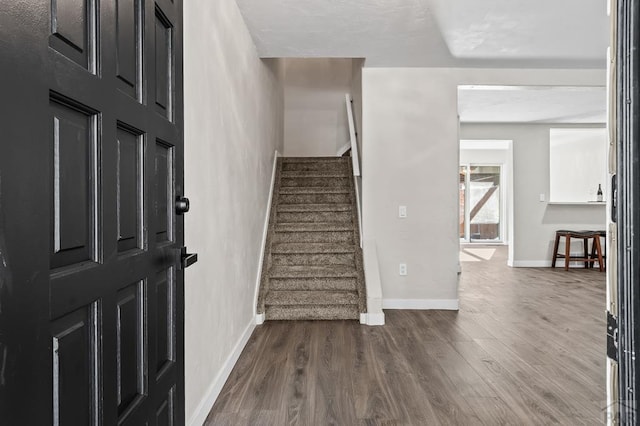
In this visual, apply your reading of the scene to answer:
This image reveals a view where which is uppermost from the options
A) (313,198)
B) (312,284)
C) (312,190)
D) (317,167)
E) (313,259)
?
(317,167)

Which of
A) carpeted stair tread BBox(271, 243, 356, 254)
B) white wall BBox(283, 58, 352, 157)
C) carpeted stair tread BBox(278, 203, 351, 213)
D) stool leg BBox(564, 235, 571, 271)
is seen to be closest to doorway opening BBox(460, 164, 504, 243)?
stool leg BBox(564, 235, 571, 271)

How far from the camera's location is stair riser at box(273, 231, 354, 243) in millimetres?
4312

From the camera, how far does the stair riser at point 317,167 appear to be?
17.8 ft

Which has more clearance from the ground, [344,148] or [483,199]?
[344,148]

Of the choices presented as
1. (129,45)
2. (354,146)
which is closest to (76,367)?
(129,45)

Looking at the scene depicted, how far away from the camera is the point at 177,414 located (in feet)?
4.15

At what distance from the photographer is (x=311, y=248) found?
421cm

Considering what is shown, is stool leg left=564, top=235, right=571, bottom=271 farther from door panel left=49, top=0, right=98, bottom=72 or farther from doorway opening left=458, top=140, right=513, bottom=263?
door panel left=49, top=0, right=98, bottom=72

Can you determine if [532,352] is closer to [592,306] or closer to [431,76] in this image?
[592,306]

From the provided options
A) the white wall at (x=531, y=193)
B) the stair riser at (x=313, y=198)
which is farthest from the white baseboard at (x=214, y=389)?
the white wall at (x=531, y=193)

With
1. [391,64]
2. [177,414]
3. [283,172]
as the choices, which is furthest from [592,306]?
[177,414]

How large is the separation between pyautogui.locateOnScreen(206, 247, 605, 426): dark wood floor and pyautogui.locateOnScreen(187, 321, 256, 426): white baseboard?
0.04 m

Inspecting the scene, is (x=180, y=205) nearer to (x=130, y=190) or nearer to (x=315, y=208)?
(x=130, y=190)

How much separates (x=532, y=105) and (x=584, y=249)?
278 cm
